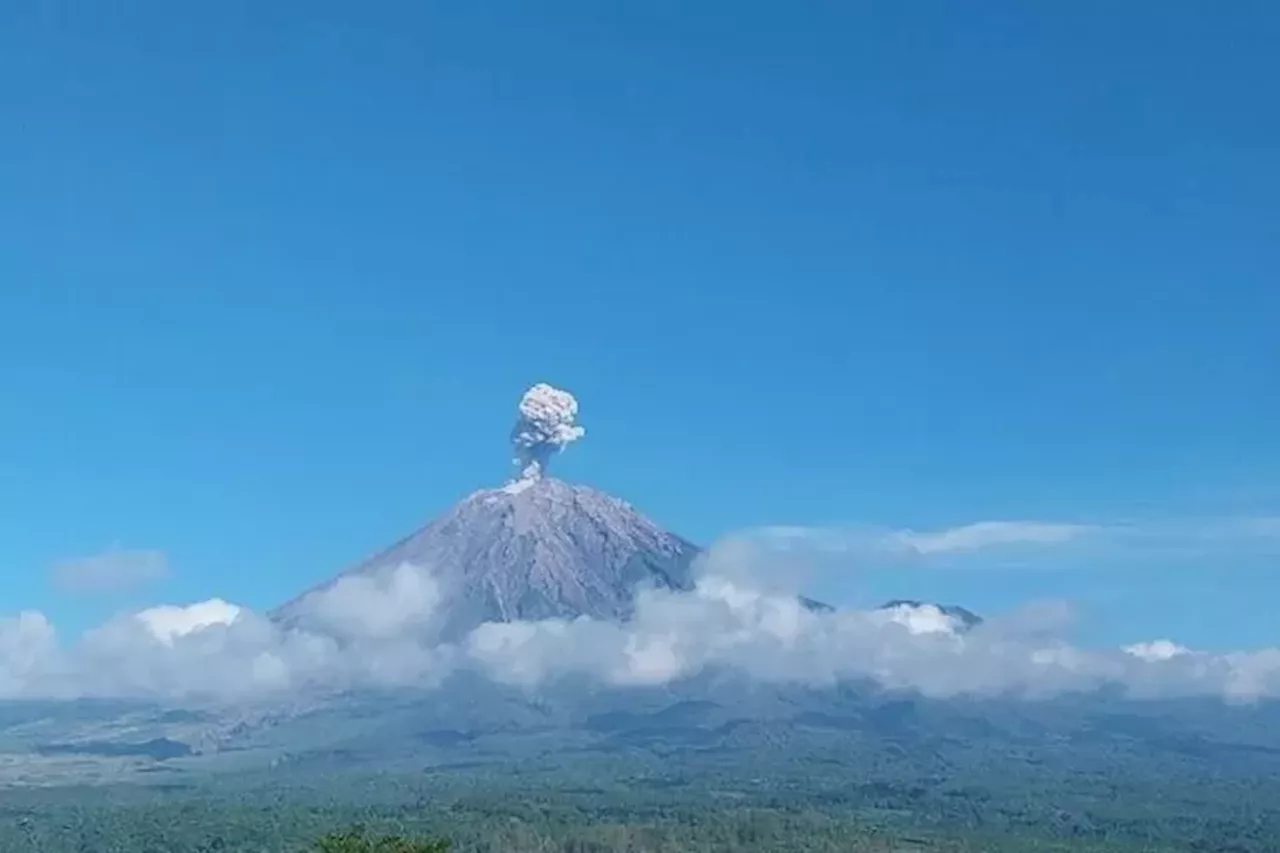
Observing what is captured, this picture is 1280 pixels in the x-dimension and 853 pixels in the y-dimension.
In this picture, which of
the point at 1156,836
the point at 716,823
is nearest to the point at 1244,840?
the point at 1156,836

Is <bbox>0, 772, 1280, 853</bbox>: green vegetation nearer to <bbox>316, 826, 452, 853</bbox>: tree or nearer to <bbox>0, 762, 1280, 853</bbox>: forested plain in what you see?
<bbox>0, 762, 1280, 853</bbox>: forested plain

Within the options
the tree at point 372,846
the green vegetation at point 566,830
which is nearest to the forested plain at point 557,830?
the green vegetation at point 566,830

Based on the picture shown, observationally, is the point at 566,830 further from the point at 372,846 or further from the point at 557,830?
the point at 372,846

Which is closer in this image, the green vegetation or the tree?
the tree

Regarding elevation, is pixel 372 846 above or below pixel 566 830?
below

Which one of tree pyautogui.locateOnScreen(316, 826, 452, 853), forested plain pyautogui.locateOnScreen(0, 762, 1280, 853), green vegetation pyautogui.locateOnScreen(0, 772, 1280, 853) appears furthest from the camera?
forested plain pyautogui.locateOnScreen(0, 762, 1280, 853)

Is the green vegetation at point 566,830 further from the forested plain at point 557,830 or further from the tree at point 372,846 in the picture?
the tree at point 372,846

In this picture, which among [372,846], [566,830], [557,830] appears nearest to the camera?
[372,846]

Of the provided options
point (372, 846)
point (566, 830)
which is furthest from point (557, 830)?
point (372, 846)

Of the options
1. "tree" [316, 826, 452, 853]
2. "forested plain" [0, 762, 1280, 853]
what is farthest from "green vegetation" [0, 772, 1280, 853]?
"tree" [316, 826, 452, 853]

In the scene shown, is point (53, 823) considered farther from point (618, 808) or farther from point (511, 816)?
point (618, 808)

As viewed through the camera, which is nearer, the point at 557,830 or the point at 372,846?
the point at 372,846
